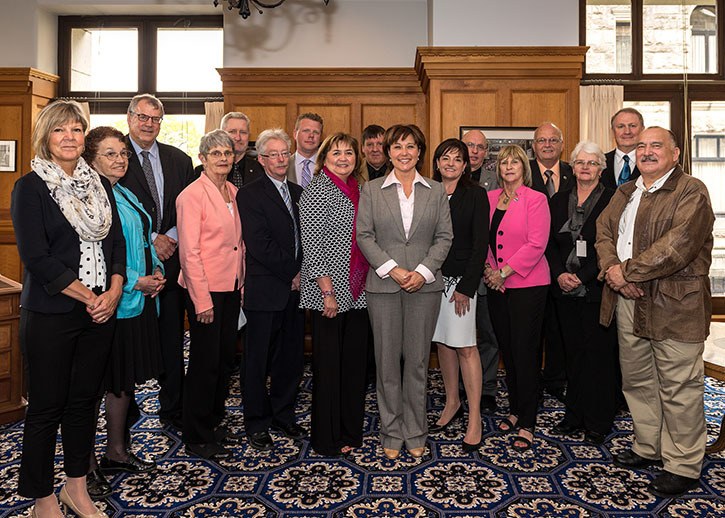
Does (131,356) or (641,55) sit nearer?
(131,356)

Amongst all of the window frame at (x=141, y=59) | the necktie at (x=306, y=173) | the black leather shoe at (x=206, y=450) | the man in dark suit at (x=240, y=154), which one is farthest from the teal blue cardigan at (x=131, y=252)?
the window frame at (x=141, y=59)

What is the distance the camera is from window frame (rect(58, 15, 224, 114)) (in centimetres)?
750

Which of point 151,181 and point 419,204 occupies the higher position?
point 151,181

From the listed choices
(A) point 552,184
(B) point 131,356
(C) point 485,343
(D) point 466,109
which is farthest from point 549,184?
(B) point 131,356

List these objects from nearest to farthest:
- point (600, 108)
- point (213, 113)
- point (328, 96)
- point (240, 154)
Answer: point (240, 154), point (600, 108), point (328, 96), point (213, 113)

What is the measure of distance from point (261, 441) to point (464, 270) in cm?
150

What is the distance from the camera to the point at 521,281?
3.19m

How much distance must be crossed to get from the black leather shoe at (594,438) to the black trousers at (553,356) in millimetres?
850

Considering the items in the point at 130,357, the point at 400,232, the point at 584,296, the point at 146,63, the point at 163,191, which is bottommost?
the point at 130,357

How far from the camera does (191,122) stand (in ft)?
24.6

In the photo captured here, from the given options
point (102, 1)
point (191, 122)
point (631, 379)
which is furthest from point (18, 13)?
point (631, 379)

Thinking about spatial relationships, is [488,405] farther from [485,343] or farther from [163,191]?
[163,191]

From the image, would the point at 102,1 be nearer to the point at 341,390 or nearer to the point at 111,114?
the point at 111,114

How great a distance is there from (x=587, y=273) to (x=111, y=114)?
6.72 metres
